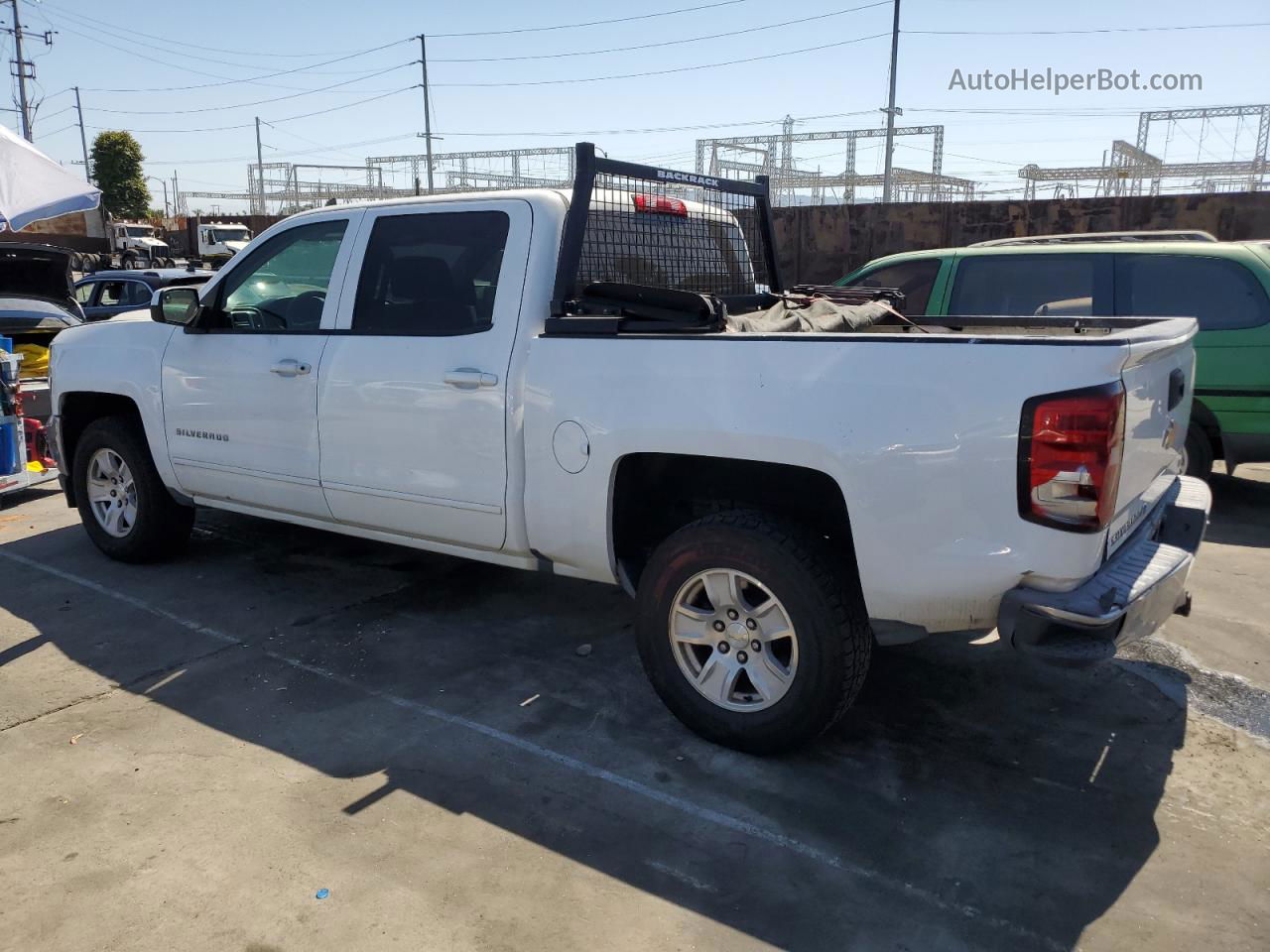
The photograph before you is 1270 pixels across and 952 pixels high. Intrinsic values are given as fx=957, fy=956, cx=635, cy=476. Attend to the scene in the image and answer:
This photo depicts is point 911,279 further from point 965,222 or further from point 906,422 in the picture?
point 965,222

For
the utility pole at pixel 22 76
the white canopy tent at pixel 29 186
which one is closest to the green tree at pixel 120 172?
the utility pole at pixel 22 76

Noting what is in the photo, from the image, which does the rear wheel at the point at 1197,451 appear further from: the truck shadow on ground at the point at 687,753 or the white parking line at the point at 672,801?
the white parking line at the point at 672,801

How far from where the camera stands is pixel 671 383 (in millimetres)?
3320

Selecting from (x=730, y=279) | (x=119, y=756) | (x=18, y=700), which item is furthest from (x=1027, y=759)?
(x=18, y=700)

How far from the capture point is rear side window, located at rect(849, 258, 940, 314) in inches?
283

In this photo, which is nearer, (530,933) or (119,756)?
(530,933)

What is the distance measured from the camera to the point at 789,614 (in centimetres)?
319

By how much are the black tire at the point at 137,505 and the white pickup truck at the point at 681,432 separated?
0.02 meters

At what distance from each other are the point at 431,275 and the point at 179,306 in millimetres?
1609

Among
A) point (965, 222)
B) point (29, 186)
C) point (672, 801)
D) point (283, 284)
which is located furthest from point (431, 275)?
point (965, 222)

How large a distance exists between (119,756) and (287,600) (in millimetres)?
1599

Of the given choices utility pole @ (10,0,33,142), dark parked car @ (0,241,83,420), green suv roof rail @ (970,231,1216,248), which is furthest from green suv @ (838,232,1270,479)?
utility pole @ (10,0,33,142)

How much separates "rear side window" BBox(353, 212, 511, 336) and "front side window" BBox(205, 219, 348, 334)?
0.28 meters

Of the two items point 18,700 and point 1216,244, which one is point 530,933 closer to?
point 18,700
